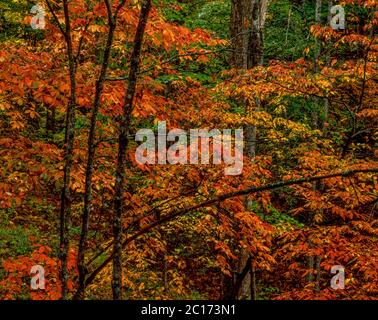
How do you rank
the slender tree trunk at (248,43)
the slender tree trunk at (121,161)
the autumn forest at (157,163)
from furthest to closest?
1. the slender tree trunk at (248,43)
2. the autumn forest at (157,163)
3. the slender tree trunk at (121,161)

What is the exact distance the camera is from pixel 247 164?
6812 mm

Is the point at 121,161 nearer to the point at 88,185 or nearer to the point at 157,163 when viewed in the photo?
the point at 88,185

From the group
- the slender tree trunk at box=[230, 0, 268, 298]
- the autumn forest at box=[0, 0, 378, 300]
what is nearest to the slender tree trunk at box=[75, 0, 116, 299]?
the autumn forest at box=[0, 0, 378, 300]

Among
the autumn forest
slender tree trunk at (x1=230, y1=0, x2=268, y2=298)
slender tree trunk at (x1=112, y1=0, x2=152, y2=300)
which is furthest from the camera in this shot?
slender tree trunk at (x1=230, y1=0, x2=268, y2=298)

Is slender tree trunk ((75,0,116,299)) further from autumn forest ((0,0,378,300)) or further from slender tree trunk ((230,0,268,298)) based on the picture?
slender tree trunk ((230,0,268,298))

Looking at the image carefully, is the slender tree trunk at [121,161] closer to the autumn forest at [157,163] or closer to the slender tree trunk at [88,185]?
the autumn forest at [157,163]

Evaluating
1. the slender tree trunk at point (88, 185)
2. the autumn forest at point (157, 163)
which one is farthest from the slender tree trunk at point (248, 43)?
the slender tree trunk at point (88, 185)

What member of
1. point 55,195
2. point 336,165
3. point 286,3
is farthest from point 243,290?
point 286,3

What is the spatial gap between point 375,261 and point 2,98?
20.8 feet

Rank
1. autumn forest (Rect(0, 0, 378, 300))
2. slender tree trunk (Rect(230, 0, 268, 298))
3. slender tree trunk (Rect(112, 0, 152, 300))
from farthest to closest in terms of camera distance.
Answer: slender tree trunk (Rect(230, 0, 268, 298)) → autumn forest (Rect(0, 0, 378, 300)) → slender tree trunk (Rect(112, 0, 152, 300))

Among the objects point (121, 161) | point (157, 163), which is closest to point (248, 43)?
point (157, 163)

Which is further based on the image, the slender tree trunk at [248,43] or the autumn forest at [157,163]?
the slender tree trunk at [248,43]

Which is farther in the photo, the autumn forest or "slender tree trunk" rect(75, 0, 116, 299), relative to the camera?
the autumn forest
